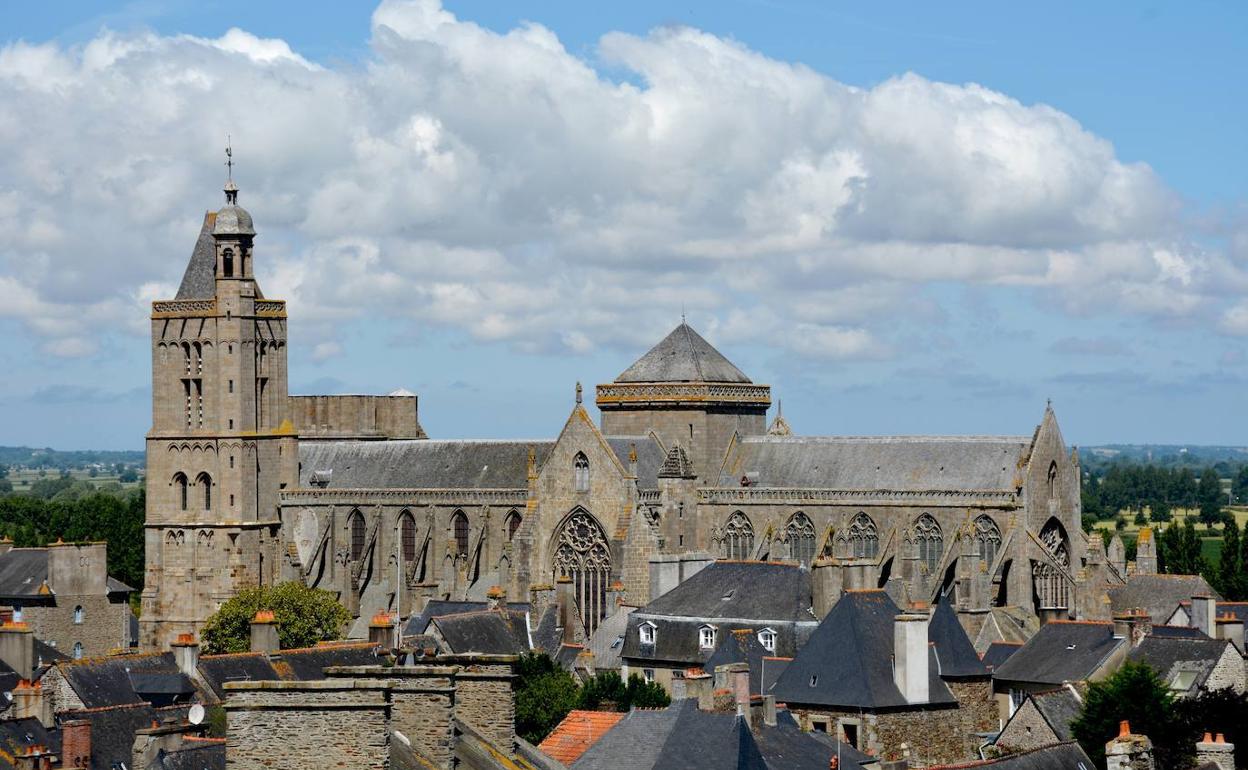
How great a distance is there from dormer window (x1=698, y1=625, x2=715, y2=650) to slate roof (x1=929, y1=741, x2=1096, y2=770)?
27.1m

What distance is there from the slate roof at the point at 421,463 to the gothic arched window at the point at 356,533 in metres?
1.70

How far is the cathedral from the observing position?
90.8 metres

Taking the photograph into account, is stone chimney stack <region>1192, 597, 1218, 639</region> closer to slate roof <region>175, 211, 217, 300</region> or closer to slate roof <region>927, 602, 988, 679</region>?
slate roof <region>927, 602, 988, 679</region>

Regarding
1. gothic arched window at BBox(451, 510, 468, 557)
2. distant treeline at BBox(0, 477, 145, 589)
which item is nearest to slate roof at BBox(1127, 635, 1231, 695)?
gothic arched window at BBox(451, 510, 468, 557)

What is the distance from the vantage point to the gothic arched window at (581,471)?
96.7 m

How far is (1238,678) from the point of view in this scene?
198 feet

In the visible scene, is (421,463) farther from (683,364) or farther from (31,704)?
(31,704)

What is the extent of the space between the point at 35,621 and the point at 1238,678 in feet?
176

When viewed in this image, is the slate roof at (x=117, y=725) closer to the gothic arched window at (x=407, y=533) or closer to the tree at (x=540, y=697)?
the tree at (x=540, y=697)

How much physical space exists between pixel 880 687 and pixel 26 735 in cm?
1995

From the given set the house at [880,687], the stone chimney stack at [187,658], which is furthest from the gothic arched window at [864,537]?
the stone chimney stack at [187,658]

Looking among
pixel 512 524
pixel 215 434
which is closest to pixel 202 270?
pixel 215 434

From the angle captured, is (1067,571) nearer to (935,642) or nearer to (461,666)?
(935,642)

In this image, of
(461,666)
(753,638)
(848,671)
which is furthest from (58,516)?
(461,666)
